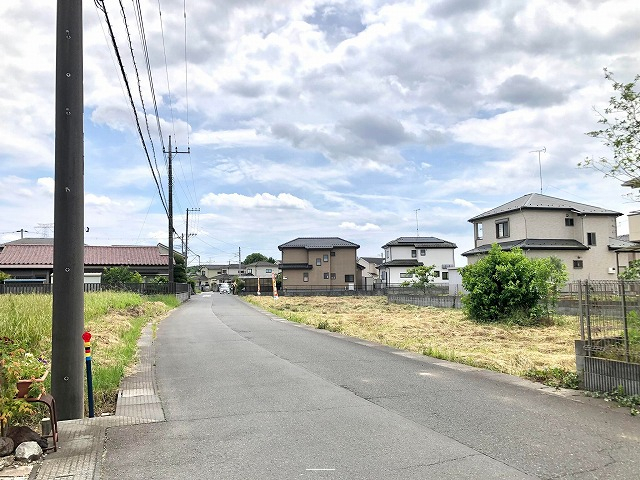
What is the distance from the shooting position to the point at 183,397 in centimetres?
673

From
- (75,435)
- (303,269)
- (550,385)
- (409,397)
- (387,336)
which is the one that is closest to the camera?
(75,435)

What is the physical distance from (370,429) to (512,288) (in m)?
14.5

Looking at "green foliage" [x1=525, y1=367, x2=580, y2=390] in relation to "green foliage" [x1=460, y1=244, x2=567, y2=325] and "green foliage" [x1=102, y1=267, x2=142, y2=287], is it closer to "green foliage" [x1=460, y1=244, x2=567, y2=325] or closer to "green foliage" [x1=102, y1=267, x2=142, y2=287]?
"green foliage" [x1=460, y1=244, x2=567, y2=325]

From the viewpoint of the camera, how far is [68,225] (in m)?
5.48

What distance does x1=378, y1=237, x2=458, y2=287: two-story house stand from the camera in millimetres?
55500

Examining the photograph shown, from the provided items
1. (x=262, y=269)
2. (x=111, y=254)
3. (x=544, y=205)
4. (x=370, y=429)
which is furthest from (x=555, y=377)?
(x=262, y=269)

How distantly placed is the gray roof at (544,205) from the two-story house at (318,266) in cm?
2398

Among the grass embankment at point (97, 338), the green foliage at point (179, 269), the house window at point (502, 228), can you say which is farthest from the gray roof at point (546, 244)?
the green foliage at point (179, 269)

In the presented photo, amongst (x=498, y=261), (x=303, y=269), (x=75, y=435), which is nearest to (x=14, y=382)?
(x=75, y=435)

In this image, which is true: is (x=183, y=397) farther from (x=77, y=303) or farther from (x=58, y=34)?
(x=58, y=34)

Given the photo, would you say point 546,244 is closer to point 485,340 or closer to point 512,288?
→ point 512,288

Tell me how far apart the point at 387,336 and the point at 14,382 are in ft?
35.4

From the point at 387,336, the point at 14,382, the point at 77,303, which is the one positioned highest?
the point at 77,303

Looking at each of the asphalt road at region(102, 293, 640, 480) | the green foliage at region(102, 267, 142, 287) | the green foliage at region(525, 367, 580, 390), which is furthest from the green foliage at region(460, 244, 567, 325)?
the green foliage at region(102, 267, 142, 287)
